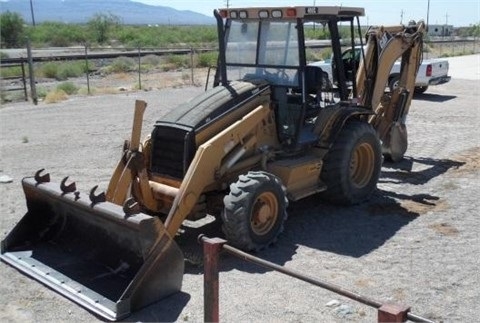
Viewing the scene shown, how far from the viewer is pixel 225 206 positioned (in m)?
6.17

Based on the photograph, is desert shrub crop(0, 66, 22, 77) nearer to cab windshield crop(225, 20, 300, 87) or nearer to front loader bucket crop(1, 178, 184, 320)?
cab windshield crop(225, 20, 300, 87)

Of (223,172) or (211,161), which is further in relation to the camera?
(223,172)

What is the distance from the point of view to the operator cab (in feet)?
23.8

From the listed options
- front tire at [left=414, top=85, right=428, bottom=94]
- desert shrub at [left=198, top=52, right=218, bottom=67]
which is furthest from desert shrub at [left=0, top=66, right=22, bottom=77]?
front tire at [left=414, top=85, right=428, bottom=94]

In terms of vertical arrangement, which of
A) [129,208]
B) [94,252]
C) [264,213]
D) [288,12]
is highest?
[288,12]

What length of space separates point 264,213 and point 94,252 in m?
1.78

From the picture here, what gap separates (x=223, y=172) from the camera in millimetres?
6578

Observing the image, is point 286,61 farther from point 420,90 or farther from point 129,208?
point 420,90

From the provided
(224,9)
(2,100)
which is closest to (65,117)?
(2,100)

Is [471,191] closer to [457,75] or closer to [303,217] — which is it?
[303,217]

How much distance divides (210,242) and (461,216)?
4.96m

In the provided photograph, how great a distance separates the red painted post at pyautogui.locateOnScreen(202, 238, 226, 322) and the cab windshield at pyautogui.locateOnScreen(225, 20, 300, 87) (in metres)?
3.94

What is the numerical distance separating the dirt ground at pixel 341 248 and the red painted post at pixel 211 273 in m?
1.27

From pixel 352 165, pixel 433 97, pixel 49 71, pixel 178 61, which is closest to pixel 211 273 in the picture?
pixel 352 165
